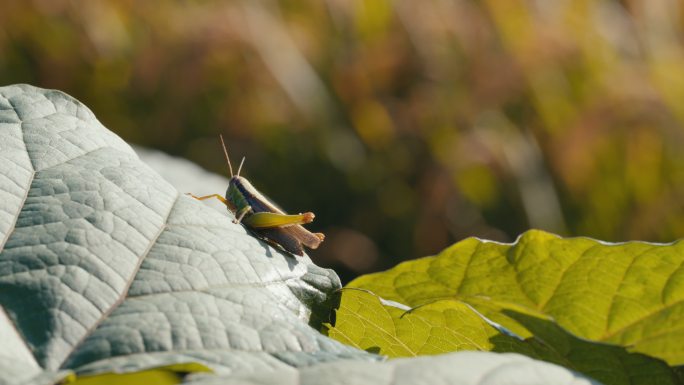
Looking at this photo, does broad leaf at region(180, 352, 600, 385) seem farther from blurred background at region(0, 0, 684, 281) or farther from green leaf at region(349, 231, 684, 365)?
blurred background at region(0, 0, 684, 281)

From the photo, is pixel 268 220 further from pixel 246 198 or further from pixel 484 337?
pixel 484 337

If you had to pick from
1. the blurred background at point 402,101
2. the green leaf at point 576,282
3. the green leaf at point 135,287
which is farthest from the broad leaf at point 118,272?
the blurred background at point 402,101

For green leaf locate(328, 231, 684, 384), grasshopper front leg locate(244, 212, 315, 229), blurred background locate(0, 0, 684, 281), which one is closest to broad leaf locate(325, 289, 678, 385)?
green leaf locate(328, 231, 684, 384)

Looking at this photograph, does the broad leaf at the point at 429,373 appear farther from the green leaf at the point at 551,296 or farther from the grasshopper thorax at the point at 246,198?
the grasshopper thorax at the point at 246,198

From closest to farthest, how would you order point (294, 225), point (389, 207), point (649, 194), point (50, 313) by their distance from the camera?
point (50, 313), point (294, 225), point (649, 194), point (389, 207)

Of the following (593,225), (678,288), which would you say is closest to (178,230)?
(678,288)

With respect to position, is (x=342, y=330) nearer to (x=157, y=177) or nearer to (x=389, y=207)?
(x=157, y=177)
